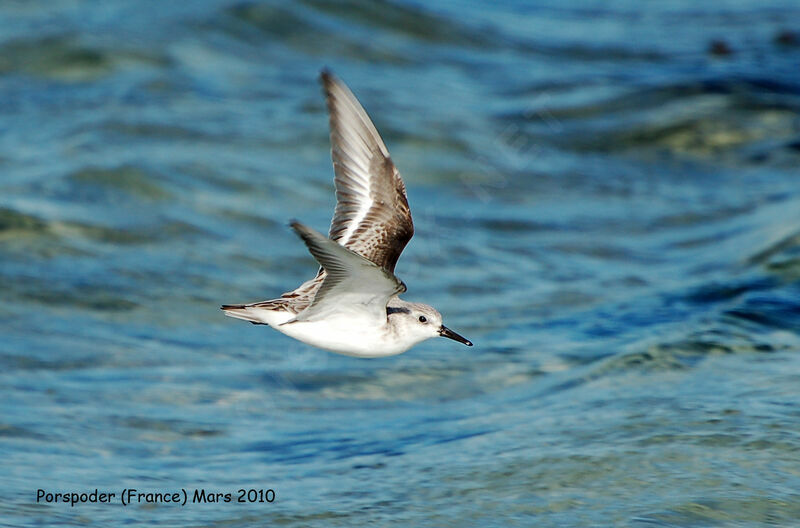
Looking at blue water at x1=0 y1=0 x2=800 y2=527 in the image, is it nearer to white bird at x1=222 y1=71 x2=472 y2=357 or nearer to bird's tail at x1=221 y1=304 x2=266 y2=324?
white bird at x1=222 y1=71 x2=472 y2=357

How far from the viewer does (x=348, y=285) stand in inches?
211

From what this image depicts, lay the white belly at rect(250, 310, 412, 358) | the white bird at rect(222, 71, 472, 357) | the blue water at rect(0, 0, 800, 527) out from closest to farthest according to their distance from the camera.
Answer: the white bird at rect(222, 71, 472, 357)
the white belly at rect(250, 310, 412, 358)
the blue water at rect(0, 0, 800, 527)

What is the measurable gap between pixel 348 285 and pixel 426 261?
19.3 feet

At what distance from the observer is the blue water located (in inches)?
274

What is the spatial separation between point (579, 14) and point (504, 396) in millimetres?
11856

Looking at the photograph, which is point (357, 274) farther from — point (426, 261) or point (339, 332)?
point (426, 261)

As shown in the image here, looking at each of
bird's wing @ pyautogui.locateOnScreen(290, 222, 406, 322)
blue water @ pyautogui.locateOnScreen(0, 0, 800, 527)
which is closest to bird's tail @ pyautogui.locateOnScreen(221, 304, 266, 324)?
bird's wing @ pyautogui.locateOnScreen(290, 222, 406, 322)

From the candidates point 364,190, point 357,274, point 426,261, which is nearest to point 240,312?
point 357,274

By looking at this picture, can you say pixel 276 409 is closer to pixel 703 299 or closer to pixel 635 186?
pixel 703 299

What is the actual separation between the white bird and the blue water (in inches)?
53.2

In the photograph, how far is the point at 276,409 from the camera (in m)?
8.37

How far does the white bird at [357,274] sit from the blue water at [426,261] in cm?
135

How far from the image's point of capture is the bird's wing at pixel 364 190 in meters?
5.90

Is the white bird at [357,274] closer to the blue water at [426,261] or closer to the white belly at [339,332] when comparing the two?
the white belly at [339,332]
